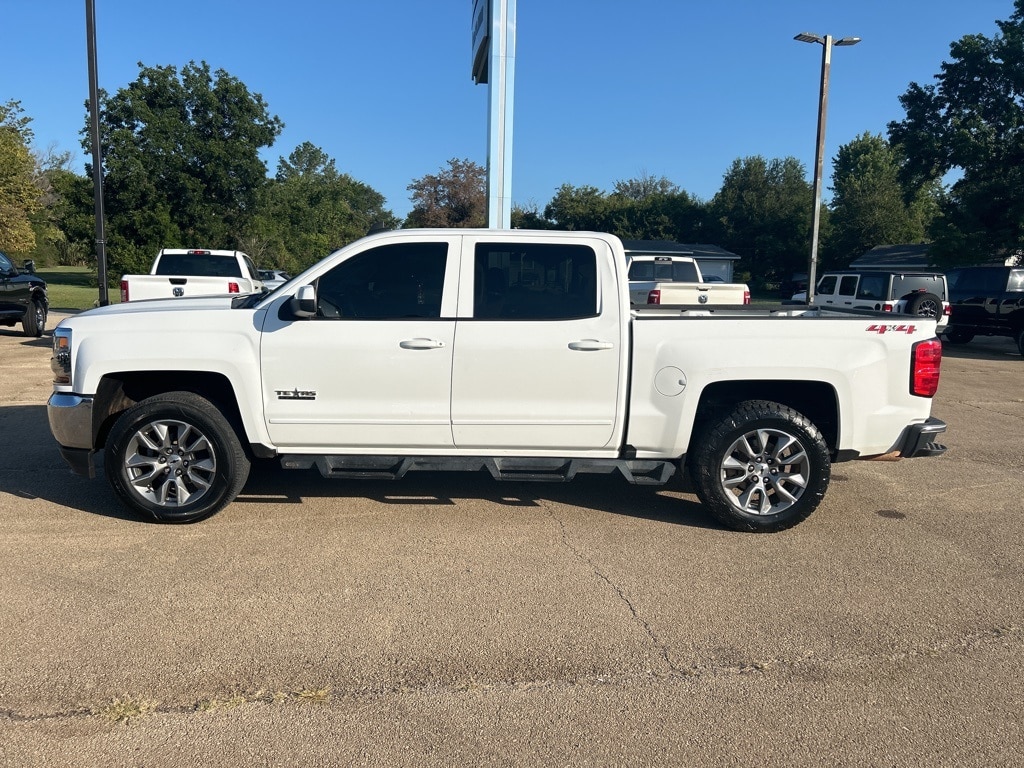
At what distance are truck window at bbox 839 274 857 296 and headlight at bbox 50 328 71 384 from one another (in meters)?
17.6

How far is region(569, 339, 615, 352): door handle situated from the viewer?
5156mm

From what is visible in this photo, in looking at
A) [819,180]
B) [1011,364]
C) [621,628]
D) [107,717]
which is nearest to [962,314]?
[1011,364]

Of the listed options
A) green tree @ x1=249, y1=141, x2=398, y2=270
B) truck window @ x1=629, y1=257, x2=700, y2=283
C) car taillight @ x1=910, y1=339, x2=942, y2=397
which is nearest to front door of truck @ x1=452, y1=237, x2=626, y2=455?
car taillight @ x1=910, y1=339, x2=942, y2=397

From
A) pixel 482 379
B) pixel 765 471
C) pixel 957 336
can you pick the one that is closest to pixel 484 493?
pixel 482 379

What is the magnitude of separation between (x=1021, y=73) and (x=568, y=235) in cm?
3165

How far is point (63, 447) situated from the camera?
5.32m

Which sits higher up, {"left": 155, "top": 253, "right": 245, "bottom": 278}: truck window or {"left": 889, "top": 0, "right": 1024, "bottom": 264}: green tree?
{"left": 889, "top": 0, "right": 1024, "bottom": 264}: green tree

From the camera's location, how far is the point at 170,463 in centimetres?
527

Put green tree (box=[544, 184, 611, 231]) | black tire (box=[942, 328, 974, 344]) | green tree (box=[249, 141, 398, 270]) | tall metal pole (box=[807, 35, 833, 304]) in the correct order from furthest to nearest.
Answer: green tree (box=[544, 184, 611, 231]) < green tree (box=[249, 141, 398, 270]) < tall metal pole (box=[807, 35, 833, 304]) < black tire (box=[942, 328, 974, 344])

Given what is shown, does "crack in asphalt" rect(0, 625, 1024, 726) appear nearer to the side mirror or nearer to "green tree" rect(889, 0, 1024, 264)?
the side mirror

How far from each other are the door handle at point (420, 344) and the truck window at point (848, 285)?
16242mm

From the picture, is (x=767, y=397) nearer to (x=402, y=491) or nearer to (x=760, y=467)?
(x=760, y=467)

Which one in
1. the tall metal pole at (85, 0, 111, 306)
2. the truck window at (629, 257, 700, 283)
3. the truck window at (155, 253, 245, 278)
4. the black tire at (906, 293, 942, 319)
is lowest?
the black tire at (906, 293, 942, 319)

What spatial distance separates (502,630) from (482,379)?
5.88ft
